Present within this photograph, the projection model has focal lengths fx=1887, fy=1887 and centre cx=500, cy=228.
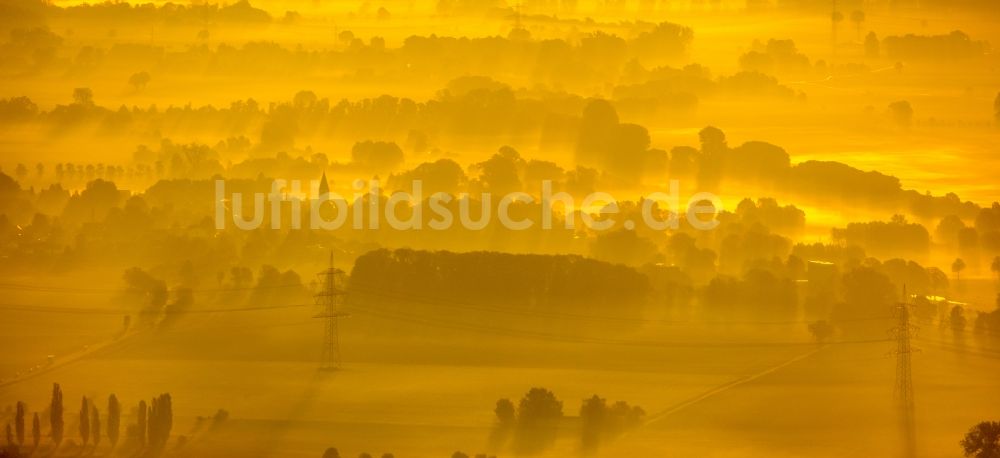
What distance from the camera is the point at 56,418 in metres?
20.6

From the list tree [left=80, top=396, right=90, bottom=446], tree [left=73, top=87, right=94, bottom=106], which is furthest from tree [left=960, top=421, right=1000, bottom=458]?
tree [left=73, top=87, right=94, bottom=106]

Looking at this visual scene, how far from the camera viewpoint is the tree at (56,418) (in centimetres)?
2035

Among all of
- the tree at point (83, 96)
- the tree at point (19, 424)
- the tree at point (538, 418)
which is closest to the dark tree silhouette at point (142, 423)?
the tree at point (19, 424)

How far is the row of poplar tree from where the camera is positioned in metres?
20.2

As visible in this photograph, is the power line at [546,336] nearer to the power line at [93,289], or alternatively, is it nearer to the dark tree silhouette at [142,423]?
the power line at [93,289]

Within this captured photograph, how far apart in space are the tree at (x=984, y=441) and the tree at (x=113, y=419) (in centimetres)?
905

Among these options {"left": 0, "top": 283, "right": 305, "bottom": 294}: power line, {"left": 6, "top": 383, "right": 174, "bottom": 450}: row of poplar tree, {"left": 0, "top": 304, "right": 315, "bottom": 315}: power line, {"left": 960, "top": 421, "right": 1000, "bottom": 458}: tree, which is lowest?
{"left": 960, "top": 421, "right": 1000, "bottom": 458}: tree

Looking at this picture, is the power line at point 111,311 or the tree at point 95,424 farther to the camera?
the power line at point 111,311

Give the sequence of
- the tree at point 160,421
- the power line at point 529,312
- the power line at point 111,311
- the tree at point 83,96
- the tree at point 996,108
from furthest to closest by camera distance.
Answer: the tree at point 83,96 → the tree at point 996,108 → the power line at point 111,311 → the power line at point 529,312 → the tree at point 160,421

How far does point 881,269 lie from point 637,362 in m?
5.51

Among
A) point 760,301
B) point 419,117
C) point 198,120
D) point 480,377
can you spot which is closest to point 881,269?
point 760,301

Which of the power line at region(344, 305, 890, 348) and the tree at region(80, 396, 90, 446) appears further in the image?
the power line at region(344, 305, 890, 348)

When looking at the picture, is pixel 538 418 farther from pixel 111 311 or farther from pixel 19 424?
pixel 111 311

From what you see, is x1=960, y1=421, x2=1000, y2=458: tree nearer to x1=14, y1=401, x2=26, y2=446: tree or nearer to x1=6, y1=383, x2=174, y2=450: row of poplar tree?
x1=6, y1=383, x2=174, y2=450: row of poplar tree
